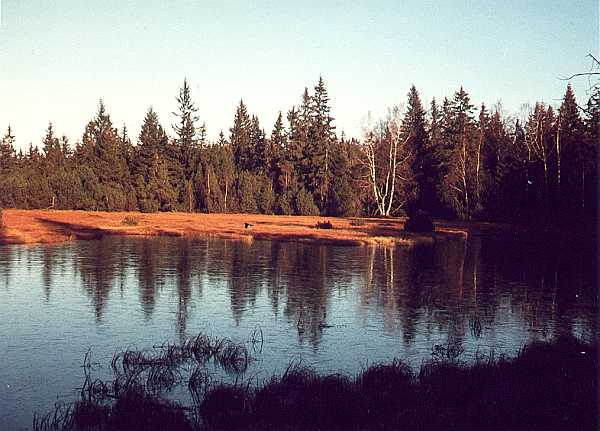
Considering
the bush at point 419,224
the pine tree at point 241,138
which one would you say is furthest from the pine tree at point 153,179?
the bush at point 419,224

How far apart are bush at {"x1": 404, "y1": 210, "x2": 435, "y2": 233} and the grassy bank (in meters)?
37.3

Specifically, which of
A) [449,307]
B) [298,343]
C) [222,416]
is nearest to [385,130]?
[449,307]

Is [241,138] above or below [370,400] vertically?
above

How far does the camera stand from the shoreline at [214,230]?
42125 millimetres

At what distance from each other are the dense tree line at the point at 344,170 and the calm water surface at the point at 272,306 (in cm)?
2704

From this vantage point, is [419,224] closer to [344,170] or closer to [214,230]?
[214,230]

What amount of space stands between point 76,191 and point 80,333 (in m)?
59.7

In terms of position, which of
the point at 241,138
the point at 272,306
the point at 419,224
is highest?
the point at 241,138

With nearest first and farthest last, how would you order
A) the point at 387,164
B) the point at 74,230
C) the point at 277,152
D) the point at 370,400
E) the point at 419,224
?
1. the point at 370,400
2. the point at 74,230
3. the point at 419,224
4. the point at 387,164
5. the point at 277,152

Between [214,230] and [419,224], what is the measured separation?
15.4m

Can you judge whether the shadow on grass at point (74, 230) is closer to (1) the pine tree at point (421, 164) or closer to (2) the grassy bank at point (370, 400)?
(2) the grassy bank at point (370, 400)

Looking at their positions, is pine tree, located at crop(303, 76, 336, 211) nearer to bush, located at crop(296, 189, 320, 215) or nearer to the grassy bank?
bush, located at crop(296, 189, 320, 215)

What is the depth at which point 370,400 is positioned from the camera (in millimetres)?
10508

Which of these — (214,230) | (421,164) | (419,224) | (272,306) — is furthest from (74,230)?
(421,164)
